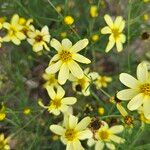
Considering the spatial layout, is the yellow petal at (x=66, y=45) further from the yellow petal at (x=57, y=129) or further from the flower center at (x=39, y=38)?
the yellow petal at (x=57, y=129)

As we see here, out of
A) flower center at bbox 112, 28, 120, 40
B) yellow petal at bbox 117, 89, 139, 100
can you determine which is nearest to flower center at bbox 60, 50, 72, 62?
yellow petal at bbox 117, 89, 139, 100

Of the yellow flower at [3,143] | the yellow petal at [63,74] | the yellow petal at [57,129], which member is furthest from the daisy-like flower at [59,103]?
the yellow flower at [3,143]

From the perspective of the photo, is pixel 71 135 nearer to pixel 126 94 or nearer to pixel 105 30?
pixel 126 94

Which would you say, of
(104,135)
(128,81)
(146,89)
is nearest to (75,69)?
(128,81)

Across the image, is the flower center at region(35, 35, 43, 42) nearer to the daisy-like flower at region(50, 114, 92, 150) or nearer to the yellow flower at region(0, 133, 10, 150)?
the daisy-like flower at region(50, 114, 92, 150)

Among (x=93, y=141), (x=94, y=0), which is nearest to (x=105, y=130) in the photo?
(x=93, y=141)

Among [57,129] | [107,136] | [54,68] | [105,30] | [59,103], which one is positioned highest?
[105,30]
